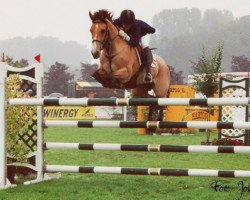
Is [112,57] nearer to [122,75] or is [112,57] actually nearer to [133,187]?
[122,75]

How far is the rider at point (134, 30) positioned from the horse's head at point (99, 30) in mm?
324

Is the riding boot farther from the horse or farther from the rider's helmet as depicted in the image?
the rider's helmet

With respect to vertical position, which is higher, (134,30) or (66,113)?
(134,30)

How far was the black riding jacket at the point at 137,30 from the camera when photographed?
21.1ft

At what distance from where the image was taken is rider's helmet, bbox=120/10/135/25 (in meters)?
6.48

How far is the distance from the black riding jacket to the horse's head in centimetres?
36

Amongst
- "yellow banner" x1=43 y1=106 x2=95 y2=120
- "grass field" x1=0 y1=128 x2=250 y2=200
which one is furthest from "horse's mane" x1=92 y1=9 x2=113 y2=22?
"yellow banner" x1=43 y1=106 x2=95 y2=120

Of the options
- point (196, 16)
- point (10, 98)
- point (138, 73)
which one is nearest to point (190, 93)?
point (138, 73)

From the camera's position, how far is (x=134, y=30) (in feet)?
21.1

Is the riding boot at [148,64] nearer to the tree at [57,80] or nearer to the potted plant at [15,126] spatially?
the potted plant at [15,126]

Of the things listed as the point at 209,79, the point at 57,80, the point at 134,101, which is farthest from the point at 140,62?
the point at 57,80

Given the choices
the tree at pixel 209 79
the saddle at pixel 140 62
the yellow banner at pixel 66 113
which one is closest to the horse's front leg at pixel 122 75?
the saddle at pixel 140 62

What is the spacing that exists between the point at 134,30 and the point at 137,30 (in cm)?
4

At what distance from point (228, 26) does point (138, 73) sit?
120748 mm
